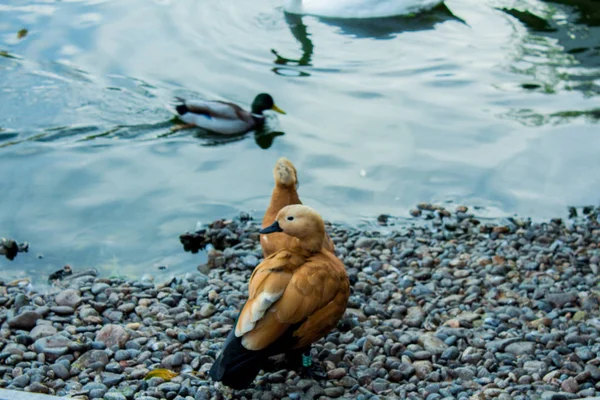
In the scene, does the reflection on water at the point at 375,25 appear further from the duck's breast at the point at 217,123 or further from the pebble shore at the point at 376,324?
the pebble shore at the point at 376,324

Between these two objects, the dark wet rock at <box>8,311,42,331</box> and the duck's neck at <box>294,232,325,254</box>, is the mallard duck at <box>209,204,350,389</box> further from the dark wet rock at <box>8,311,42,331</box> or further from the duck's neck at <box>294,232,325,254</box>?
the dark wet rock at <box>8,311,42,331</box>

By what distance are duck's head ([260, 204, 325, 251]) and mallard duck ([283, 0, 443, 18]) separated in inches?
325

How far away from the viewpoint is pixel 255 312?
13.6 ft

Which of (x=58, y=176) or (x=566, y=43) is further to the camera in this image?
(x=566, y=43)

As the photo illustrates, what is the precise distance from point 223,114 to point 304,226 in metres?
4.76

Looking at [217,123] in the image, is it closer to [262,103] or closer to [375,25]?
[262,103]

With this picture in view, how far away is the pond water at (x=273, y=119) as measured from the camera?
301 inches

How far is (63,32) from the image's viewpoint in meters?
11.2

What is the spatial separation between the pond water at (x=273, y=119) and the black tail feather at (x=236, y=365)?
8.72 feet

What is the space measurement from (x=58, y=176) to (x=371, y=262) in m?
3.59

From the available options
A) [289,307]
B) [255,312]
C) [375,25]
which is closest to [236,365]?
[255,312]

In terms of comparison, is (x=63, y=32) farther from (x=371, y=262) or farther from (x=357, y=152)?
(x=371, y=262)

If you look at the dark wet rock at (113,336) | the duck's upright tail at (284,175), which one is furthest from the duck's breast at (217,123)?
the dark wet rock at (113,336)

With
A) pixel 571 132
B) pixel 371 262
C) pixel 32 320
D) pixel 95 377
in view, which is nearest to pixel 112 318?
pixel 32 320
